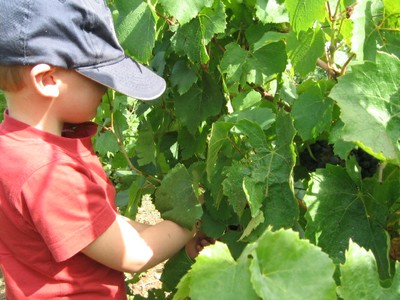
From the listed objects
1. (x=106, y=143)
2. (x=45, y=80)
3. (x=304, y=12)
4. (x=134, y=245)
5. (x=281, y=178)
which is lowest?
(x=106, y=143)

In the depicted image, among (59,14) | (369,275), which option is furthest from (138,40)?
(369,275)

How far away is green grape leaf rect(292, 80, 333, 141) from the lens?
1308 millimetres

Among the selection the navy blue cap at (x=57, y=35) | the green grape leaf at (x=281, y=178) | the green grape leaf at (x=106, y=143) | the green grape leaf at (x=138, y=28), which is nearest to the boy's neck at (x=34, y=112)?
the navy blue cap at (x=57, y=35)

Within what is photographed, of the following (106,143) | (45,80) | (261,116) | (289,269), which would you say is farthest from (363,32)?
(106,143)

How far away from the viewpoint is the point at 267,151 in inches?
49.8

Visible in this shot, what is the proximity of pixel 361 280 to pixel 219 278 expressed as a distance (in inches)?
8.8

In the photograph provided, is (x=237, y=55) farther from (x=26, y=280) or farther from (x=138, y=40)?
(x=26, y=280)

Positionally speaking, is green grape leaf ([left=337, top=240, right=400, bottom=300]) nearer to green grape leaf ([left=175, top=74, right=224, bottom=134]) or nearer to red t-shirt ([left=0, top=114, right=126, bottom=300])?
red t-shirt ([left=0, top=114, right=126, bottom=300])

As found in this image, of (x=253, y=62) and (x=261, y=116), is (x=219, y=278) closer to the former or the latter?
(x=261, y=116)

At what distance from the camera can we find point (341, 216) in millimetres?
1195

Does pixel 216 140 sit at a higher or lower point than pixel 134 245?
higher

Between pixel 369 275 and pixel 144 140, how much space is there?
4.03 feet

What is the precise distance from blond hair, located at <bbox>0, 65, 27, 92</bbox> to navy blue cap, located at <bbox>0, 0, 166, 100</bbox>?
0.03m

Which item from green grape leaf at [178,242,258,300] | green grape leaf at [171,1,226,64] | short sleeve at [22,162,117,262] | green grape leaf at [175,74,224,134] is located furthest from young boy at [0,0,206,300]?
green grape leaf at [178,242,258,300]
